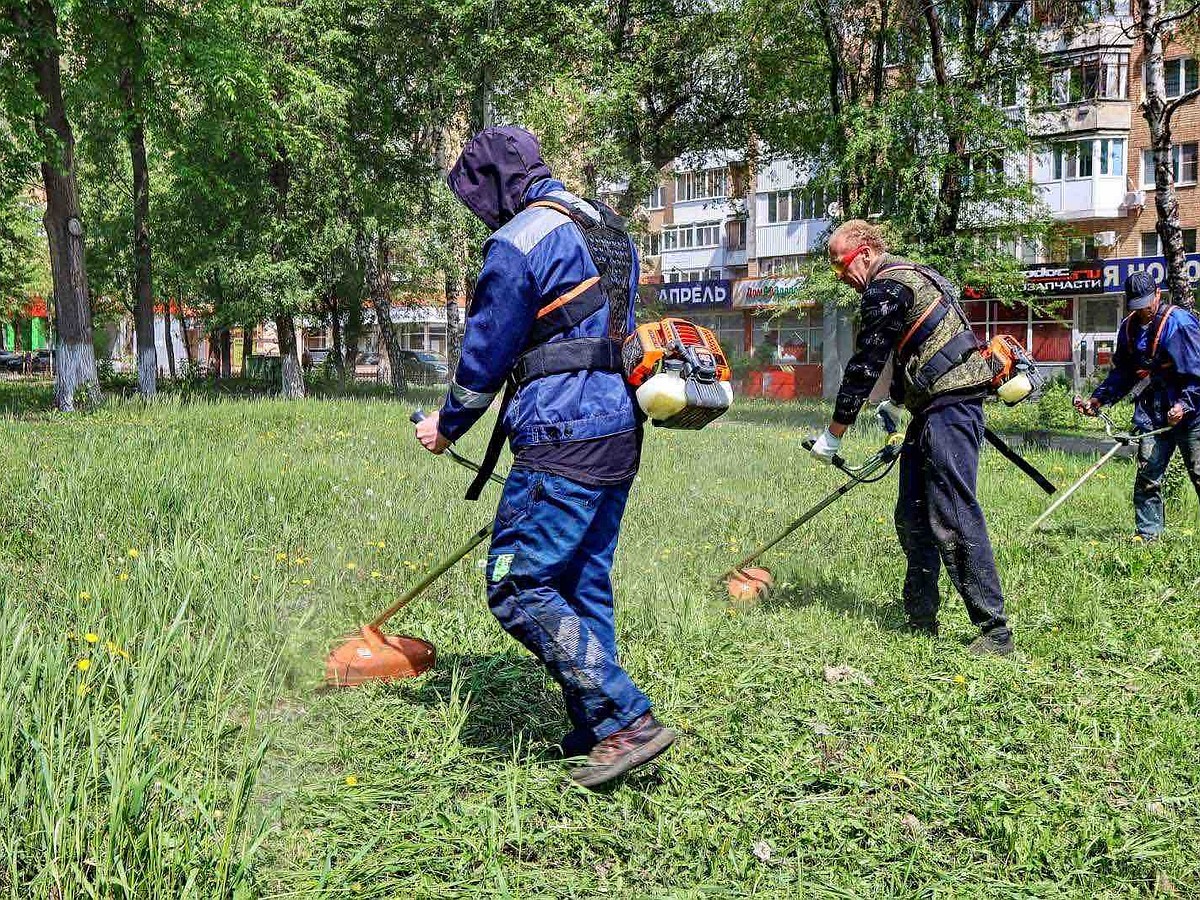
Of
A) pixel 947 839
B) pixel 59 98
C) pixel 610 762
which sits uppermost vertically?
pixel 59 98

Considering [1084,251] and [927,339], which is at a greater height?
[1084,251]

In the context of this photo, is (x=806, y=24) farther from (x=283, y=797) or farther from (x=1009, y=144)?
(x=283, y=797)

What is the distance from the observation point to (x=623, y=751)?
11.1 ft

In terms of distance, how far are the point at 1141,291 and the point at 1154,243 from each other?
114 feet

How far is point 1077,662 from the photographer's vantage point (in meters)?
4.99

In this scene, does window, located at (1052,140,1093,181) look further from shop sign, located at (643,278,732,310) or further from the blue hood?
the blue hood

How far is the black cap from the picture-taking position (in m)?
7.97

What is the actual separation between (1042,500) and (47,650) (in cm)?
867

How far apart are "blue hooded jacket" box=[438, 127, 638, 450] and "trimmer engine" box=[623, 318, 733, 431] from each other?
0.10 meters

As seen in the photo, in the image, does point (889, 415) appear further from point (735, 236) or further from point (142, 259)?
point (735, 236)

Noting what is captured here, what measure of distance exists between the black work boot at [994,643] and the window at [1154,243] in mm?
37567

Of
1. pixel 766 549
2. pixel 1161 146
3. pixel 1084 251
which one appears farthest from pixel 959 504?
pixel 1084 251

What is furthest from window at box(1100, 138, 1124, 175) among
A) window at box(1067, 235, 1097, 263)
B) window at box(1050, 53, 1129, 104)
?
window at box(1067, 235, 1097, 263)

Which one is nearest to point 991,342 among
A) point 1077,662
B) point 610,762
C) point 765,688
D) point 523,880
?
point 1077,662
